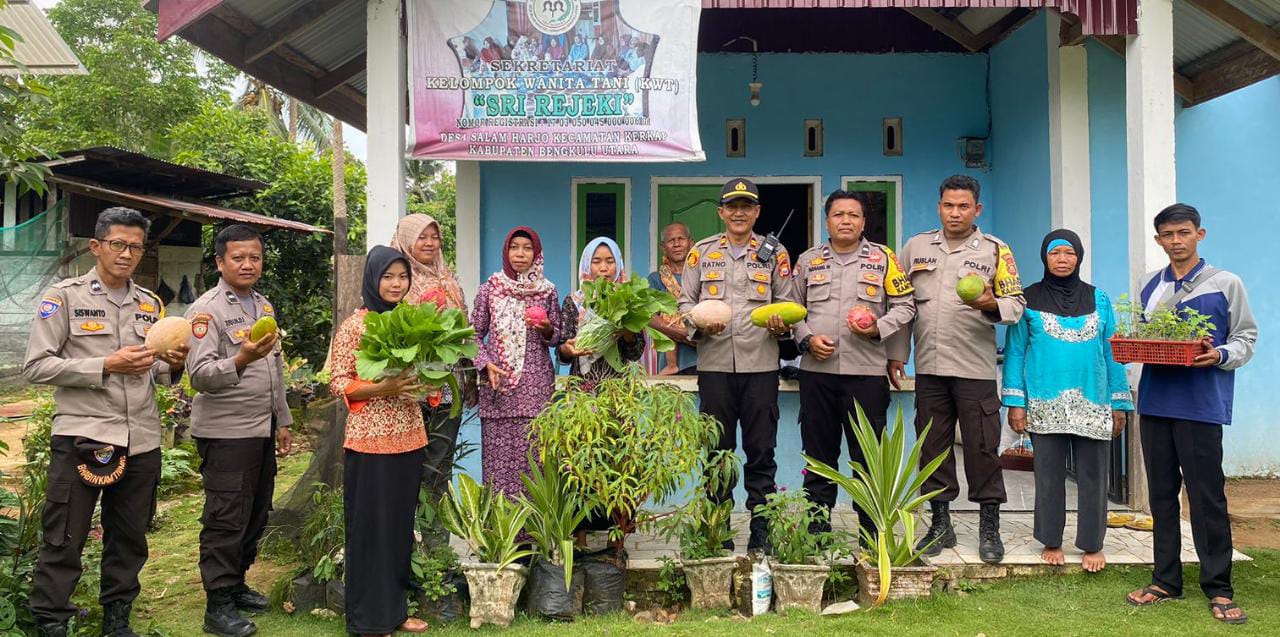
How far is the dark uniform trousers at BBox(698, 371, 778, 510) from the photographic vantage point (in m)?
4.49

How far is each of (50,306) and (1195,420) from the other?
502cm

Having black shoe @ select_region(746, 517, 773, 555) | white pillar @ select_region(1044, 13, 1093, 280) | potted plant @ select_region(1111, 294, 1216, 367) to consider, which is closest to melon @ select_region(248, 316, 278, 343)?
black shoe @ select_region(746, 517, 773, 555)

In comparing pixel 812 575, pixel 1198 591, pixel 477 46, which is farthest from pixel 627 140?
pixel 1198 591

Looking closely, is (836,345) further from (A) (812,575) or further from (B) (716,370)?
(A) (812,575)

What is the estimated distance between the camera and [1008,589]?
436 centimetres

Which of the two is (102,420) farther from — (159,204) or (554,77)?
(159,204)

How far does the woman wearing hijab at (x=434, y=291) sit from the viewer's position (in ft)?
14.6

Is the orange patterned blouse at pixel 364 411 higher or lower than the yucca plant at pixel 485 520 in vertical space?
higher

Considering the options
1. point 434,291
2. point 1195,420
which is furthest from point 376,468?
point 1195,420

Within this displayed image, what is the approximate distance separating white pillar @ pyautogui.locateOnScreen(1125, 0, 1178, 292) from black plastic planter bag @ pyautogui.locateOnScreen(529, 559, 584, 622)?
12.0ft

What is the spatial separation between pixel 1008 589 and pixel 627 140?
327 centimetres

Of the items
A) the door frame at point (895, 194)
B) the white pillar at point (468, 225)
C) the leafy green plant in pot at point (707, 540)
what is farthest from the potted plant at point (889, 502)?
the white pillar at point (468, 225)

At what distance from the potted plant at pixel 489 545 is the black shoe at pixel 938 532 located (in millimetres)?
2044

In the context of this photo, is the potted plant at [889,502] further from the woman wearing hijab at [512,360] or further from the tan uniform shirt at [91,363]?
the tan uniform shirt at [91,363]
